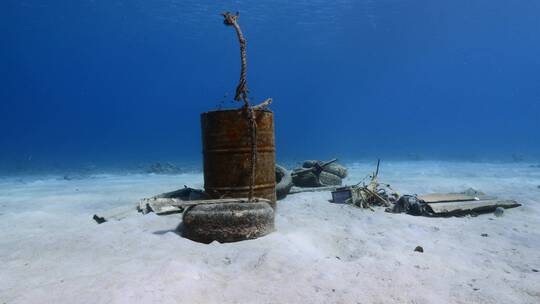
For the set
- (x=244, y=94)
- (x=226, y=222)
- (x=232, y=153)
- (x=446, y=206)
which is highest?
(x=244, y=94)

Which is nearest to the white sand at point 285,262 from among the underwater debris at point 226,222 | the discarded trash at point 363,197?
the underwater debris at point 226,222

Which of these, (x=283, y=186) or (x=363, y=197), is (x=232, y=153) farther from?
(x=363, y=197)

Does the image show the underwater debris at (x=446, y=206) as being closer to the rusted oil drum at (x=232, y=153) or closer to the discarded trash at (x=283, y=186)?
the discarded trash at (x=283, y=186)

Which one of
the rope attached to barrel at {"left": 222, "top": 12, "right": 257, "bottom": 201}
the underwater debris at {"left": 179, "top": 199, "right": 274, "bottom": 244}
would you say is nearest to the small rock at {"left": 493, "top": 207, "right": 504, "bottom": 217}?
the underwater debris at {"left": 179, "top": 199, "right": 274, "bottom": 244}

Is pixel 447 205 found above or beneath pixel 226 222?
beneath

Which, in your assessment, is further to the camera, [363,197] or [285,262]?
[363,197]

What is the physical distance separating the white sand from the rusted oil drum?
2.74 ft

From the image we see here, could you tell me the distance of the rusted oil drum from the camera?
15.7 feet

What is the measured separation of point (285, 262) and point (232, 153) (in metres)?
2.19

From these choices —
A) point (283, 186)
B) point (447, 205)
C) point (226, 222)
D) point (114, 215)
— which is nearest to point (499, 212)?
point (447, 205)

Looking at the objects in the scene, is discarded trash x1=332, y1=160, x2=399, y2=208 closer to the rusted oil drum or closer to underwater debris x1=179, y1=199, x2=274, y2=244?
the rusted oil drum

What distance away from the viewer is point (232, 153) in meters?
4.80

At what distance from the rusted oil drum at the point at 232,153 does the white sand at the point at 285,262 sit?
83cm

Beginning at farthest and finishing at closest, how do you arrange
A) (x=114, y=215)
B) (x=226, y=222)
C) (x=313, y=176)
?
(x=313, y=176) → (x=114, y=215) → (x=226, y=222)
